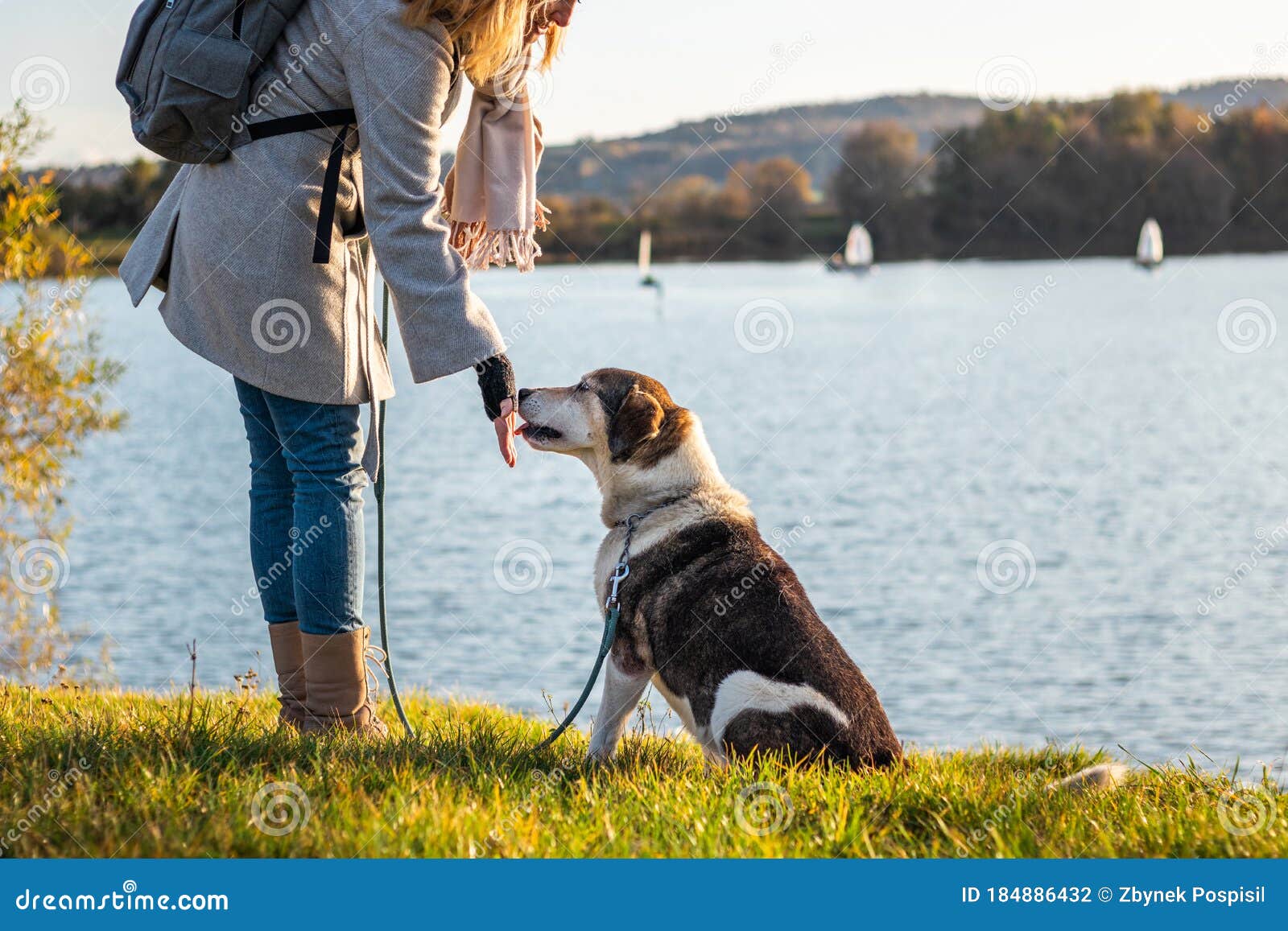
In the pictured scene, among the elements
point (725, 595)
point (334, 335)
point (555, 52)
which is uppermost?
point (555, 52)

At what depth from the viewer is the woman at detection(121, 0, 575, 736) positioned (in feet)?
11.3

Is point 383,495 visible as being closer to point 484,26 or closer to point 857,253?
point 484,26

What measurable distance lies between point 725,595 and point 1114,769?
4.43 ft

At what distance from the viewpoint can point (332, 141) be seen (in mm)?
3570

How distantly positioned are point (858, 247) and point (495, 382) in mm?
64037

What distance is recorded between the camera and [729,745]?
381 cm

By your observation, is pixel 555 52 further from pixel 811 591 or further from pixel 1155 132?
pixel 1155 132

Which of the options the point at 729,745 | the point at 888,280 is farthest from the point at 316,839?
the point at 888,280

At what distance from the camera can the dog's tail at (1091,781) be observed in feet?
11.8

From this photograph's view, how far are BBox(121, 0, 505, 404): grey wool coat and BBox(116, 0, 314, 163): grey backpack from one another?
0.07 meters

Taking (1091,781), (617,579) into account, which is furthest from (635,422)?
(1091,781)

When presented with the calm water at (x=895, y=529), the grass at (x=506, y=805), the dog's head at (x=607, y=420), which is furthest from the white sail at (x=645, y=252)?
the grass at (x=506, y=805)

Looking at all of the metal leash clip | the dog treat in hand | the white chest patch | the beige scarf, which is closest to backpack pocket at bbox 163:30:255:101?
the beige scarf

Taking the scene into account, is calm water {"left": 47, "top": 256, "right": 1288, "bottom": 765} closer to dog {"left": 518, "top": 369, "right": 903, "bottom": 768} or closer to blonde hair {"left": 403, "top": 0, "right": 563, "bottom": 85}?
dog {"left": 518, "top": 369, "right": 903, "bottom": 768}
